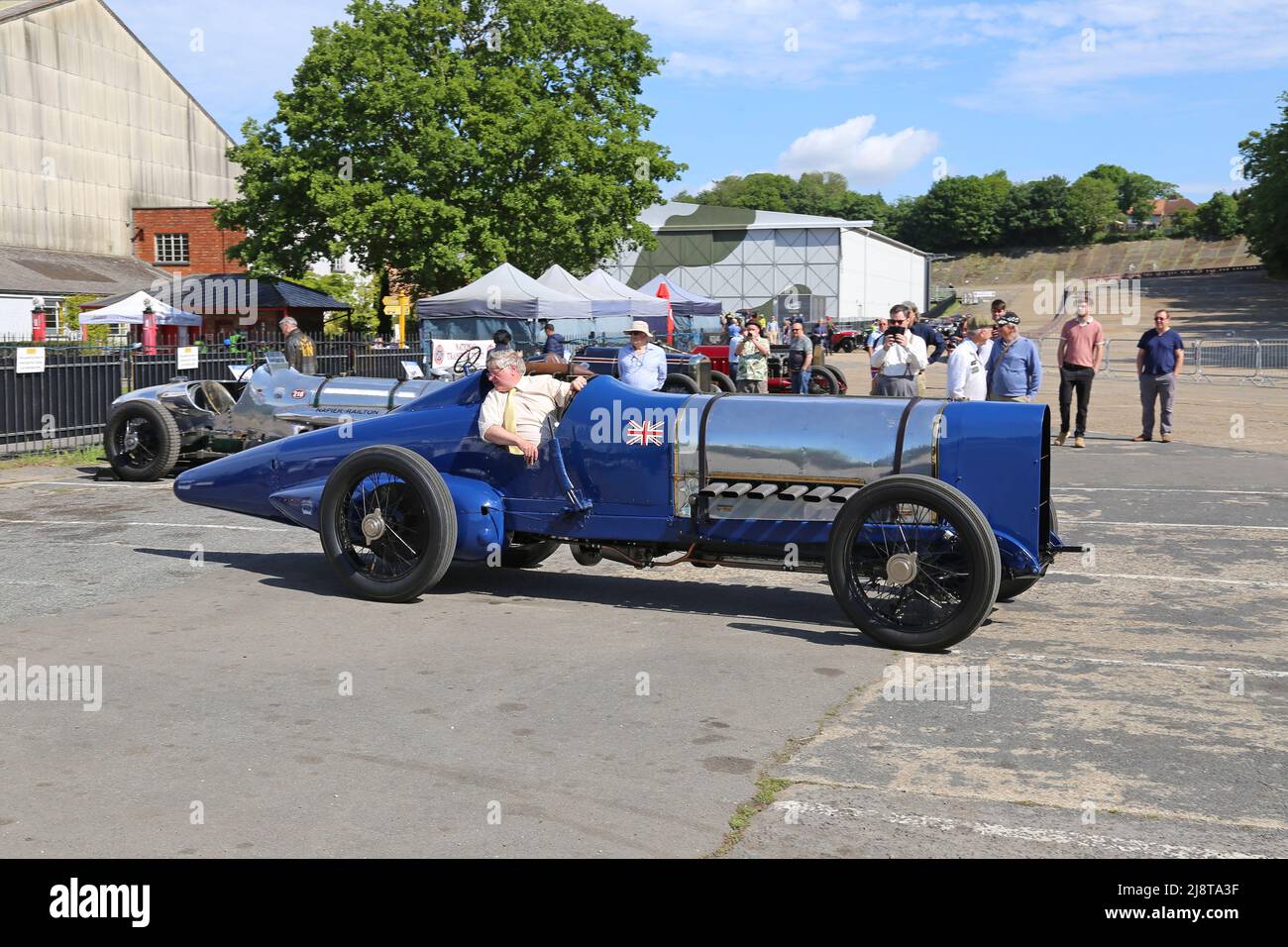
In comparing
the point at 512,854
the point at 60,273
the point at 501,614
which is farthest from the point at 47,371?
the point at 60,273

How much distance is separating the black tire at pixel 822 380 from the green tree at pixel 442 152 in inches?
756

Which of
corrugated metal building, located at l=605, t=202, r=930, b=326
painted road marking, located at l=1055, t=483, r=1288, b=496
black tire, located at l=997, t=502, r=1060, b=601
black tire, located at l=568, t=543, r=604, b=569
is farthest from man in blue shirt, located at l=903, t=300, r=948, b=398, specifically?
corrugated metal building, located at l=605, t=202, r=930, b=326

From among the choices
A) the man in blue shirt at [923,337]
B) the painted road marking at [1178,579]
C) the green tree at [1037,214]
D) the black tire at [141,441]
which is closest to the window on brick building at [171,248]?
the black tire at [141,441]

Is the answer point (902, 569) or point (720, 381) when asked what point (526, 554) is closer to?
point (902, 569)

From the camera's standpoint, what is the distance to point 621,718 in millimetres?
5770

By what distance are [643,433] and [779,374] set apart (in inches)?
696

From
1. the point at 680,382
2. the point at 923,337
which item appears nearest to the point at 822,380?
the point at 680,382

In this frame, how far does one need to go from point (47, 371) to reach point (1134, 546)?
14620 millimetres

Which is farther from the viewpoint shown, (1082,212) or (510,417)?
(1082,212)

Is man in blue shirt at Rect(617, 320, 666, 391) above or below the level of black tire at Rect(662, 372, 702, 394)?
above

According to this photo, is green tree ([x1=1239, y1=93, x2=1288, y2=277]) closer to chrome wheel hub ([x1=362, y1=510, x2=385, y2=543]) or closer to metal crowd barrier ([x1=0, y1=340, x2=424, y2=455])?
metal crowd barrier ([x1=0, y1=340, x2=424, y2=455])

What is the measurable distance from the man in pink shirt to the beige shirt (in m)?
10.9

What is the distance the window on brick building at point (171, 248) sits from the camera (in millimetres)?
59688

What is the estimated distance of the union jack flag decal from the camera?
769 cm
